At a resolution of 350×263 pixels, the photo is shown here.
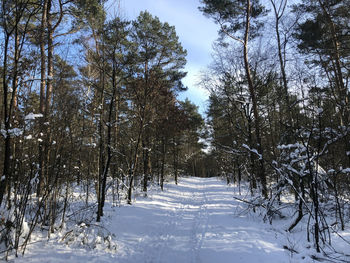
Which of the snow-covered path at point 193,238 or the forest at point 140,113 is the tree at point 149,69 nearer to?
the forest at point 140,113

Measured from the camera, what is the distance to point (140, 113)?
9305mm

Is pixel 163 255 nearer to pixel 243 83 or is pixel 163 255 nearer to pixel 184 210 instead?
pixel 184 210

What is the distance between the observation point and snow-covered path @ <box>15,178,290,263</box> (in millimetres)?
3744

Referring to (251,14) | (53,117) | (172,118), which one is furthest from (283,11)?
(53,117)

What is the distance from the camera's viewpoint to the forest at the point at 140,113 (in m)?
3.69

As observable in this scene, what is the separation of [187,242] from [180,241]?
179mm

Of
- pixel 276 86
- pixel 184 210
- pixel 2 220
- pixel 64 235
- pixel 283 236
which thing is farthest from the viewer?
pixel 276 86

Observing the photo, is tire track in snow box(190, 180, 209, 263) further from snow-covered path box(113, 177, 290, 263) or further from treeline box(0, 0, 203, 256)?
treeline box(0, 0, 203, 256)

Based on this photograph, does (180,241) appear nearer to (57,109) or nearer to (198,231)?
(198,231)

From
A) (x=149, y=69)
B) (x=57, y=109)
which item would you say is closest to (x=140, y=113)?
(x=149, y=69)

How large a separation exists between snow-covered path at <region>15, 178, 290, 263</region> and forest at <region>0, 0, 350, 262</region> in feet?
1.85

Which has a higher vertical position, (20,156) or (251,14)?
(251,14)

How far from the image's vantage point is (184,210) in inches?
318

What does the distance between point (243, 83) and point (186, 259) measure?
26.8ft
